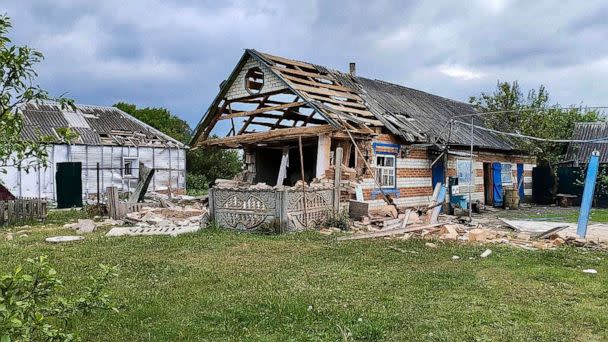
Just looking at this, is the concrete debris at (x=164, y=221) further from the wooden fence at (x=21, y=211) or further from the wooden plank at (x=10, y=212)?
the wooden plank at (x=10, y=212)

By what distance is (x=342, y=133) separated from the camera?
1630 cm

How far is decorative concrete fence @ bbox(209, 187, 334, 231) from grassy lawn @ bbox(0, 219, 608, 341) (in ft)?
5.14

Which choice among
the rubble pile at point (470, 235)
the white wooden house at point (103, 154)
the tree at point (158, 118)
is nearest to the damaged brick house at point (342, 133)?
the rubble pile at point (470, 235)

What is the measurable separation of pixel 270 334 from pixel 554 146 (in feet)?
89.9

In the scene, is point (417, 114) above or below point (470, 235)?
above

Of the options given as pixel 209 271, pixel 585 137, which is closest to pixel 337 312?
pixel 209 271

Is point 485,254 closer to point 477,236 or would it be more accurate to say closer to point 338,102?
point 477,236

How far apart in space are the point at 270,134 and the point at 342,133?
2991 mm

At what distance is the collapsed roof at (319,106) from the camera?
17.2m

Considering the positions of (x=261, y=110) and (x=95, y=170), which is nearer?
(x=261, y=110)

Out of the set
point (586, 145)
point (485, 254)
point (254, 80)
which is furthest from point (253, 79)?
point (586, 145)

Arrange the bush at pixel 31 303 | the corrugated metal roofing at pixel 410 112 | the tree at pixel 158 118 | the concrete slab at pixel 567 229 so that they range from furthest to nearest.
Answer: the tree at pixel 158 118, the corrugated metal roofing at pixel 410 112, the concrete slab at pixel 567 229, the bush at pixel 31 303

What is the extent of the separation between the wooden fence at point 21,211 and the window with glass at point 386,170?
1117 cm

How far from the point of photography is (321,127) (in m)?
16.3
